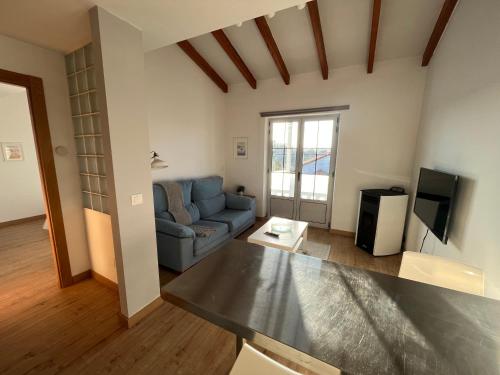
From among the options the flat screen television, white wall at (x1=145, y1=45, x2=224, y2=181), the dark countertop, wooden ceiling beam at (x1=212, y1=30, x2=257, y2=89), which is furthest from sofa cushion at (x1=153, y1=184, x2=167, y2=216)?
the flat screen television

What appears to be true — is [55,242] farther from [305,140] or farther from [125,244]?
[305,140]

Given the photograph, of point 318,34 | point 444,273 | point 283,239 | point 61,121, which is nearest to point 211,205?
point 283,239

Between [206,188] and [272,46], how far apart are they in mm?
2487

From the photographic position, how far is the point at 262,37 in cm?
313

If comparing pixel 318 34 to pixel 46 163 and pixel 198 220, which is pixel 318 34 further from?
pixel 46 163

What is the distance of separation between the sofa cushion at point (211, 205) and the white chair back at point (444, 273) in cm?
285

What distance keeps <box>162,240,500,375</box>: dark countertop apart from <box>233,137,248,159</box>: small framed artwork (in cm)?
355

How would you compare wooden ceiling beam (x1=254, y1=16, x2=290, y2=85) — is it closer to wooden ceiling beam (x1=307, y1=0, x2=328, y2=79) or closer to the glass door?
wooden ceiling beam (x1=307, y1=0, x2=328, y2=79)

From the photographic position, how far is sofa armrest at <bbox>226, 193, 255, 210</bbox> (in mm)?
4000

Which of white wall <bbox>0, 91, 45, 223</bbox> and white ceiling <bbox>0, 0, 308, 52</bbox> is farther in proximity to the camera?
white wall <bbox>0, 91, 45, 223</bbox>

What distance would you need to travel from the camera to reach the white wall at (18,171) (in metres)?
4.13

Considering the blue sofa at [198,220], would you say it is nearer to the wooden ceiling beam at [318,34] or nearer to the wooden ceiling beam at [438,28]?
the wooden ceiling beam at [318,34]

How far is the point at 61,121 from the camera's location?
7.06 feet

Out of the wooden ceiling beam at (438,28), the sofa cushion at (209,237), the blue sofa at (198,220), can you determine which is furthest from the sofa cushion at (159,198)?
the wooden ceiling beam at (438,28)
